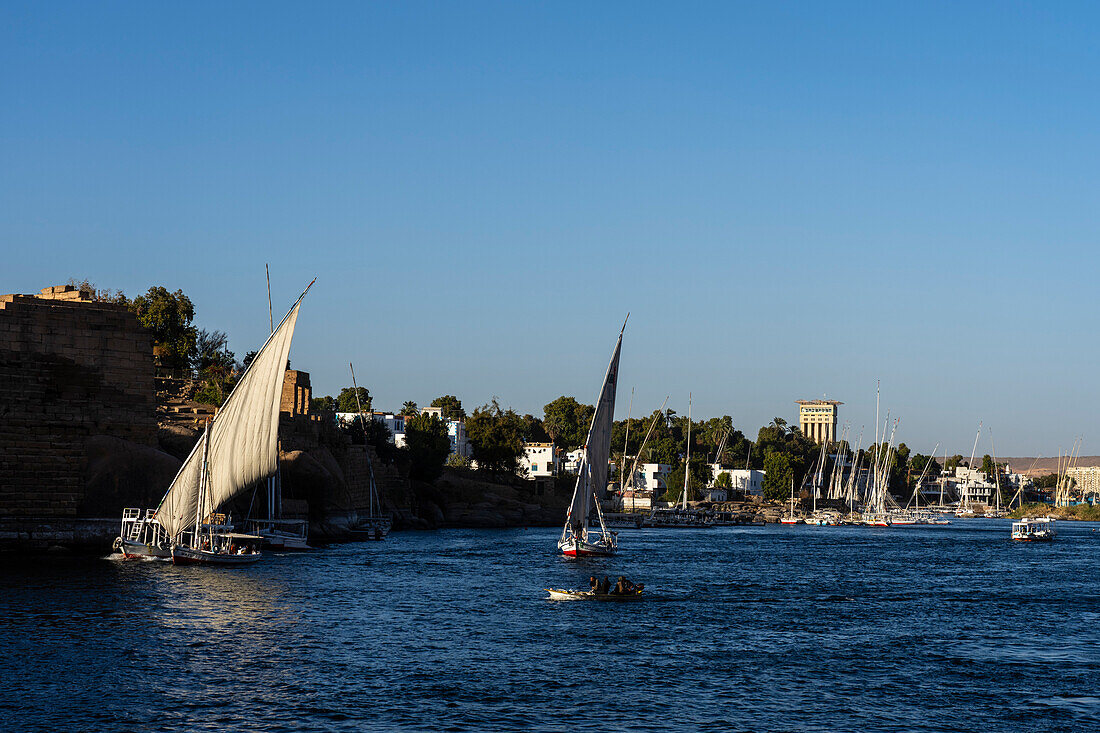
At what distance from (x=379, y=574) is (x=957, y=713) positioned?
42.1 meters

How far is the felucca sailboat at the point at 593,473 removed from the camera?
236 feet

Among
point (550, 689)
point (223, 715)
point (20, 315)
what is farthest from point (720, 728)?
point (20, 315)

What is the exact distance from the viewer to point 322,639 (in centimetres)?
4191

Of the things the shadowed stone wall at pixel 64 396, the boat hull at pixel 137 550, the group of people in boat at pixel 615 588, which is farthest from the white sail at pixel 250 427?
the group of people in boat at pixel 615 588

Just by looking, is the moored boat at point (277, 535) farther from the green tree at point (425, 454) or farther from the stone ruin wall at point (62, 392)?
the green tree at point (425, 454)

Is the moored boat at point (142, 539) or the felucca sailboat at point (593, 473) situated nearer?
the moored boat at point (142, 539)

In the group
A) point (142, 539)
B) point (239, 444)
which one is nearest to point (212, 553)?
point (142, 539)

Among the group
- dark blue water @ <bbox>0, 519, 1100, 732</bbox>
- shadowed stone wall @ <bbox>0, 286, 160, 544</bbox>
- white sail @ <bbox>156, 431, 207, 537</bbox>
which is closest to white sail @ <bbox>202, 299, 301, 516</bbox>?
white sail @ <bbox>156, 431, 207, 537</bbox>

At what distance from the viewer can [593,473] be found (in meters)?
73.4

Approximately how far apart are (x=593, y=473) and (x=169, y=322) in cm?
6762

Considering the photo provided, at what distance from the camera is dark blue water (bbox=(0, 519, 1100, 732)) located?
30422 millimetres

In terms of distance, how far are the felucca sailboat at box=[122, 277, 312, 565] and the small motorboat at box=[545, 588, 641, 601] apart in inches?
765

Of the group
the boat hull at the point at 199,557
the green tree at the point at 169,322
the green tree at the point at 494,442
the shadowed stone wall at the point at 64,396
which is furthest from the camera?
the green tree at the point at 494,442

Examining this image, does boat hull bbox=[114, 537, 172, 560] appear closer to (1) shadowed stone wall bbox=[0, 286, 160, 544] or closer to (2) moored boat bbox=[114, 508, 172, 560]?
(2) moored boat bbox=[114, 508, 172, 560]
